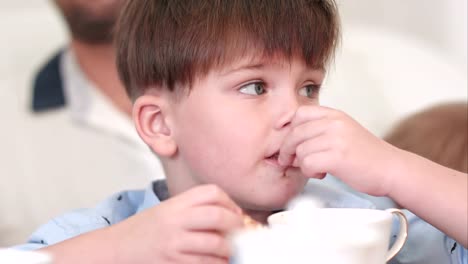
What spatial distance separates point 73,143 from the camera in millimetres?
1881

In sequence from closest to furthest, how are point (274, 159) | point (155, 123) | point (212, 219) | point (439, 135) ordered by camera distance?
point (212, 219) < point (274, 159) < point (155, 123) < point (439, 135)

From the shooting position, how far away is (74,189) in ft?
6.02

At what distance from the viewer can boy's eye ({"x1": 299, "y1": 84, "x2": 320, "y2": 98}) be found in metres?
1.01

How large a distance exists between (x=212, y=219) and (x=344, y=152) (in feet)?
0.63

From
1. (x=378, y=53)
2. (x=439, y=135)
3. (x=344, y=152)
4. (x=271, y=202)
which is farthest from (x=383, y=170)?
(x=378, y=53)

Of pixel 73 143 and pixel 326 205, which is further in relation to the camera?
pixel 73 143

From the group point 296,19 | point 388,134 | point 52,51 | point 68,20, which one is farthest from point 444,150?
point 52,51

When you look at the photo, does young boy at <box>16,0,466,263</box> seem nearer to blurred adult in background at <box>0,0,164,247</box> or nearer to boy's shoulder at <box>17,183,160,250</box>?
boy's shoulder at <box>17,183,160,250</box>

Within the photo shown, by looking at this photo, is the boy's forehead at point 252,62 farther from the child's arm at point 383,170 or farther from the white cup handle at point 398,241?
the white cup handle at point 398,241

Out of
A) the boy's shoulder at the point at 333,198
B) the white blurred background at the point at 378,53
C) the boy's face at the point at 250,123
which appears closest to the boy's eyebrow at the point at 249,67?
the boy's face at the point at 250,123

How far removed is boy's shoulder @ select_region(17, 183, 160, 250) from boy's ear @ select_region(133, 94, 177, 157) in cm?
→ 8

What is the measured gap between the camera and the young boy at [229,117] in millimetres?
869

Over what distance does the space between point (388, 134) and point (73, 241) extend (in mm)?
1019

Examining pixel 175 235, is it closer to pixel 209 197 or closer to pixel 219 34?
pixel 209 197
